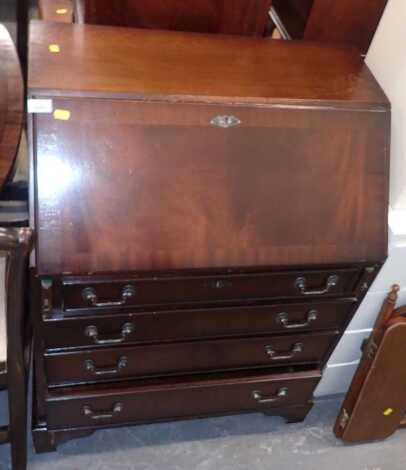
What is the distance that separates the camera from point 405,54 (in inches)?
50.6

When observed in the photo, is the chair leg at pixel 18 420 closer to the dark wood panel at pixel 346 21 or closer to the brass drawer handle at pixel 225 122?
the brass drawer handle at pixel 225 122

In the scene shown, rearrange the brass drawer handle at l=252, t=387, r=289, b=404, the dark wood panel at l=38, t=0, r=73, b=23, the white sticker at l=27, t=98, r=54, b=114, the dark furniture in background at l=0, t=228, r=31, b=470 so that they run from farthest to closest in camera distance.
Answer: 1. the dark wood panel at l=38, t=0, r=73, b=23
2. the brass drawer handle at l=252, t=387, r=289, b=404
3. the white sticker at l=27, t=98, r=54, b=114
4. the dark furniture in background at l=0, t=228, r=31, b=470

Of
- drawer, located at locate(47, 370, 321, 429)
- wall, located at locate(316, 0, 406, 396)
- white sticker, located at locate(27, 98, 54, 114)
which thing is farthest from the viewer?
drawer, located at locate(47, 370, 321, 429)

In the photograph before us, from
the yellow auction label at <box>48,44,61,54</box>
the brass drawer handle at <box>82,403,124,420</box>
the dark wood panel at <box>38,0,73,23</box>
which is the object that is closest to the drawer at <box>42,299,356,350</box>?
the brass drawer handle at <box>82,403,124,420</box>

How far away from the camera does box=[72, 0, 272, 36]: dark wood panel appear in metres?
1.29

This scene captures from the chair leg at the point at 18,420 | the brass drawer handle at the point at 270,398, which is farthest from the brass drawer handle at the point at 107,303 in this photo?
the brass drawer handle at the point at 270,398

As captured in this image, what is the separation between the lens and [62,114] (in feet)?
3.57

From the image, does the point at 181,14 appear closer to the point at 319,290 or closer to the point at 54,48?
the point at 54,48

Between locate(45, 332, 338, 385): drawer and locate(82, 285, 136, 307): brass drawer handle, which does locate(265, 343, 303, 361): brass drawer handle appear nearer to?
locate(45, 332, 338, 385): drawer

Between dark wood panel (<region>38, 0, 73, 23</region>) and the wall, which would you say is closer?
the wall

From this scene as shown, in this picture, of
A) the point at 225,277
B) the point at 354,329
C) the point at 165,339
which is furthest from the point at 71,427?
the point at 354,329

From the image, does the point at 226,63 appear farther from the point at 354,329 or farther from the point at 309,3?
the point at 354,329

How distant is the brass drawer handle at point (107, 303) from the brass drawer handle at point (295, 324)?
0.40 metres

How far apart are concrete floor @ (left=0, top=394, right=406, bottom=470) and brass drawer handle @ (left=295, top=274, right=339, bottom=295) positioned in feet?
2.11
